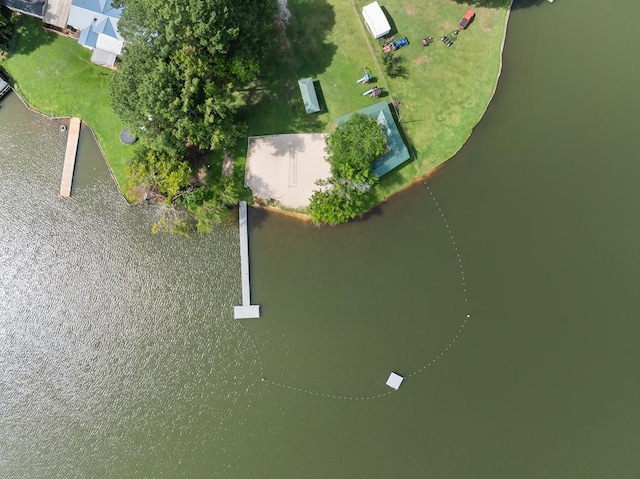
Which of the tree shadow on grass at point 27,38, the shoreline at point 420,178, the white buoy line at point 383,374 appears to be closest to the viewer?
the white buoy line at point 383,374

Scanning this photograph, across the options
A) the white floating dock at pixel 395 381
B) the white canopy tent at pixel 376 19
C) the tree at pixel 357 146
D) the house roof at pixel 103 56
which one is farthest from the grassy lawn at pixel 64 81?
the white floating dock at pixel 395 381

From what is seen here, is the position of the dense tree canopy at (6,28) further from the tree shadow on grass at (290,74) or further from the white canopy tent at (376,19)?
the white canopy tent at (376,19)

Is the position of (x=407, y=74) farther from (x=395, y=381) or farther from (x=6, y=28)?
(x=6, y=28)

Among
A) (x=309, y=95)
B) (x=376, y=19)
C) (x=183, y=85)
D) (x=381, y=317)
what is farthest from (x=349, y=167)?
(x=183, y=85)

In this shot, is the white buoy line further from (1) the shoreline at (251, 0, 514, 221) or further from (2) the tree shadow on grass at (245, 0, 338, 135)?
(2) the tree shadow on grass at (245, 0, 338, 135)

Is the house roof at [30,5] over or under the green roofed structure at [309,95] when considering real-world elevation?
over

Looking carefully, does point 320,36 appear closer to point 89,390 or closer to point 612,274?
point 612,274

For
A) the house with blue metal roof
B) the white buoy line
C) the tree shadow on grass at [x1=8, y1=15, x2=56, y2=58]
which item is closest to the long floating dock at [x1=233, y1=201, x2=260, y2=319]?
the white buoy line
